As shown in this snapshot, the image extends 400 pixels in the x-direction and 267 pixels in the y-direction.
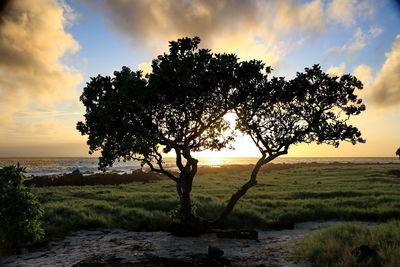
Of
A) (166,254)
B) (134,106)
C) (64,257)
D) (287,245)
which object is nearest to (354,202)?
(287,245)

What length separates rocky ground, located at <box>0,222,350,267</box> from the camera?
49.8 feet

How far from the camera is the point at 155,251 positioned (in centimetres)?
1717

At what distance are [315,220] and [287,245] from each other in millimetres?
8572

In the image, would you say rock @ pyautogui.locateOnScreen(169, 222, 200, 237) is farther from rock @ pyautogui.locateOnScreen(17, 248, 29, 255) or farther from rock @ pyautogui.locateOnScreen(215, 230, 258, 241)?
rock @ pyautogui.locateOnScreen(17, 248, 29, 255)

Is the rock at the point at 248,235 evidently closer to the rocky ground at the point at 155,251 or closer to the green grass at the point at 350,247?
the rocky ground at the point at 155,251

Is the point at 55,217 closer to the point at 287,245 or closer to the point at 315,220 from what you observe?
the point at 287,245

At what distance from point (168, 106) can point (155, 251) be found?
Result: 8.07m

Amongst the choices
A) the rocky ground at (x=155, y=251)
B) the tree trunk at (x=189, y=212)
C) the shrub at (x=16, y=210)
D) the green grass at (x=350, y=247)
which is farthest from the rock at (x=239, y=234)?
the shrub at (x=16, y=210)

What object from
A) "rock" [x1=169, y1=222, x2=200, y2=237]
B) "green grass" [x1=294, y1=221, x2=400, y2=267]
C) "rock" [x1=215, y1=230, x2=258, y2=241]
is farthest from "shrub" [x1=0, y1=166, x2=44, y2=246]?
"green grass" [x1=294, y1=221, x2=400, y2=267]

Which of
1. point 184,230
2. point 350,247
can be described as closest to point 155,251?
point 184,230

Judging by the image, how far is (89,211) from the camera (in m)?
25.6

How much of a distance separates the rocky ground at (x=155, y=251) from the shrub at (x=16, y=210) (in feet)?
4.15

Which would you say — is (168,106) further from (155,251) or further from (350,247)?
(350,247)

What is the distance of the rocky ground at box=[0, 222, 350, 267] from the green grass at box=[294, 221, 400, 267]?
1058mm
